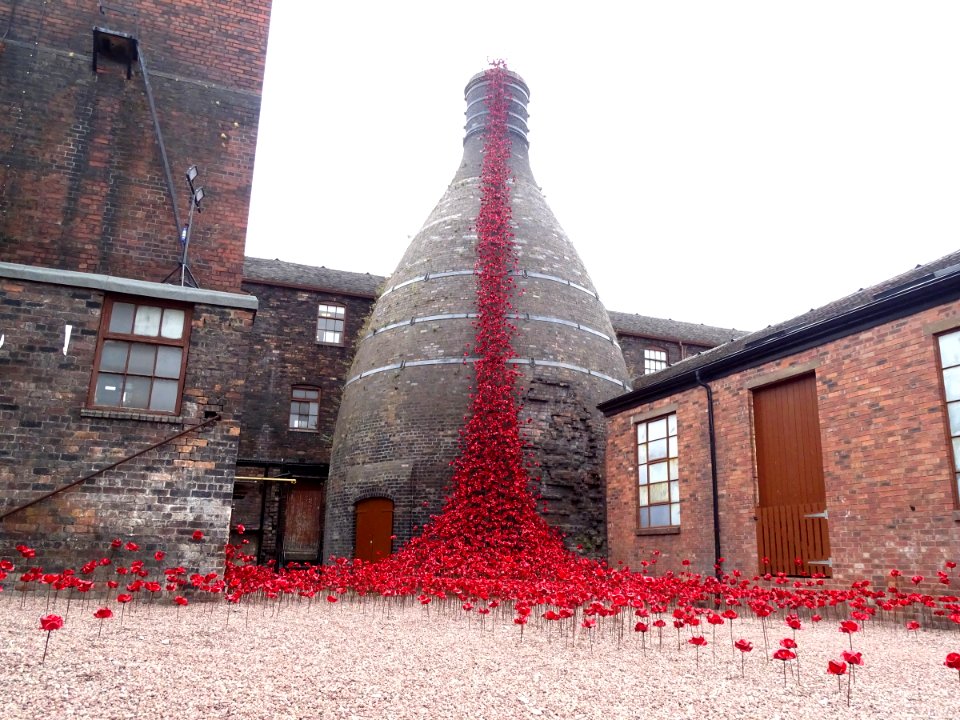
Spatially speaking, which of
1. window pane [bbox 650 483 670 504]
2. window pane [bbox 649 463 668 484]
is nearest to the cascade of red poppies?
window pane [bbox 650 483 670 504]

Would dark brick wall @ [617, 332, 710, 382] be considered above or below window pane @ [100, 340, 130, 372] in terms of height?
above

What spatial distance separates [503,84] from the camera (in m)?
20.9

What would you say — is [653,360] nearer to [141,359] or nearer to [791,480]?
[791,480]

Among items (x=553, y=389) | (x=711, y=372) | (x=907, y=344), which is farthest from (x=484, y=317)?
(x=907, y=344)

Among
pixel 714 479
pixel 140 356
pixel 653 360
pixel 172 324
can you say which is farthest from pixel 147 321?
pixel 653 360

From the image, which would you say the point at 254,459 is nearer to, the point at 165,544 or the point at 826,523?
the point at 165,544

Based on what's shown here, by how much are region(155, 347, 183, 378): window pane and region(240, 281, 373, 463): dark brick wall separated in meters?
11.4

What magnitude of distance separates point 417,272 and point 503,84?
236 inches

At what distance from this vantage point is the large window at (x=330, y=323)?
76.5 feet

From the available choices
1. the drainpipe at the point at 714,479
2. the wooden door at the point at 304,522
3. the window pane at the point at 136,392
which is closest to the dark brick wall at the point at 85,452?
the window pane at the point at 136,392

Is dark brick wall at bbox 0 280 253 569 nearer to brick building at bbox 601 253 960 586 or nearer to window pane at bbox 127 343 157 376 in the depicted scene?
window pane at bbox 127 343 157 376

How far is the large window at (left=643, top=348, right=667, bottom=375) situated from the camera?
26.9m

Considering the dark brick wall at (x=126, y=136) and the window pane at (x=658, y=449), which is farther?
the window pane at (x=658, y=449)

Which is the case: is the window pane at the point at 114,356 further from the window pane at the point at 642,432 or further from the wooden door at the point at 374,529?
the window pane at the point at 642,432
